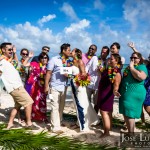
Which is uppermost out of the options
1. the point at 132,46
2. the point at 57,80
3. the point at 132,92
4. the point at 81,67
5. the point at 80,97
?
the point at 132,46

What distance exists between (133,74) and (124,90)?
40 centimetres

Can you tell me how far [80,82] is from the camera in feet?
19.5

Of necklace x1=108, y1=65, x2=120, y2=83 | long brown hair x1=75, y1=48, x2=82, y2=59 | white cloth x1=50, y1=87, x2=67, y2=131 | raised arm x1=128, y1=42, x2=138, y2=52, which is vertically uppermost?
raised arm x1=128, y1=42, x2=138, y2=52

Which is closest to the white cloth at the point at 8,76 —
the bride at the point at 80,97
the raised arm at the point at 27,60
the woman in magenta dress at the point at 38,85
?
the raised arm at the point at 27,60

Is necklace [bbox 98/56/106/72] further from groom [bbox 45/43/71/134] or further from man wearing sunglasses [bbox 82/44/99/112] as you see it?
groom [bbox 45/43/71/134]

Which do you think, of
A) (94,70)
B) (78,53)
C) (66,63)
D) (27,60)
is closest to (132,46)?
(94,70)

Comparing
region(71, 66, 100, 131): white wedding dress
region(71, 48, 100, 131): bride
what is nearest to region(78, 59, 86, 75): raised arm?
region(71, 48, 100, 131): bride

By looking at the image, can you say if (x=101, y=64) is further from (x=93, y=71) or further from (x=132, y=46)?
(x=132, y=46)

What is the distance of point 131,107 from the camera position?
17.1 feet

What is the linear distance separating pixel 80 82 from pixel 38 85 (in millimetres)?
1279

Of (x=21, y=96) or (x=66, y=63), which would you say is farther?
(x=66, y=63)

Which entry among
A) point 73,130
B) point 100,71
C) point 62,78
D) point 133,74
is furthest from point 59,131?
point 133,74

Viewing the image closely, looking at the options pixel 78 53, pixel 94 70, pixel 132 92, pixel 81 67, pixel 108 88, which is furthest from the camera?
pixel 94 70

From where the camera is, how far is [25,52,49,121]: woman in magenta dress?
21.6 ft
